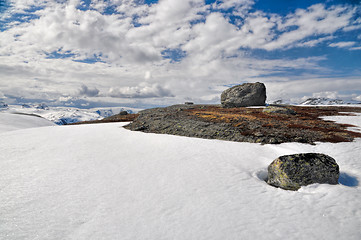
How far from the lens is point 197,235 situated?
5.28 meters

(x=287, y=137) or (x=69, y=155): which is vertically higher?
(x=287, y=137)

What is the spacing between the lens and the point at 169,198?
7352 millimetres

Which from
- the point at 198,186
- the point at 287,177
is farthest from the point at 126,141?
the point at 287,177

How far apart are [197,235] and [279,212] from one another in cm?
341

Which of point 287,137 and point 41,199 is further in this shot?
point 287,137

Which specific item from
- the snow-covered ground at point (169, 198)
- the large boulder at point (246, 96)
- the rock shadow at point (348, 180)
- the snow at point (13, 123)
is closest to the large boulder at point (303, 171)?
the snow-covered ground at point (169, 198)

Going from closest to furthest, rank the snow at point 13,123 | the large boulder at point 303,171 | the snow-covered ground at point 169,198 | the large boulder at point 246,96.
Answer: the snow-covered ground at point 169,198
the large boulder at point 303,171
the snow at point 13,123
the large boulder at point 246,96

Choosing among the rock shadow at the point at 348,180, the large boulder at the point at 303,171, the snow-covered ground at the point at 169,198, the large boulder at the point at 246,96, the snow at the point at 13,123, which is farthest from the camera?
the large boulder at the point at 246,96

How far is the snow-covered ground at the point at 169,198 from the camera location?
18.0 feet

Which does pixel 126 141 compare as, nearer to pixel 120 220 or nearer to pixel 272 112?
pixel 120 220

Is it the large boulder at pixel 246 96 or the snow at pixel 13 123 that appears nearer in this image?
the snow at pixel 13 123

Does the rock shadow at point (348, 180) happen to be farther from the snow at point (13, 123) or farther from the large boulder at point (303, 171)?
the snow at point (13, 123)

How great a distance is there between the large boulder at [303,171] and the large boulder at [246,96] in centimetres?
4368

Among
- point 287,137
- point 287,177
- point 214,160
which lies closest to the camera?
point 287,177
